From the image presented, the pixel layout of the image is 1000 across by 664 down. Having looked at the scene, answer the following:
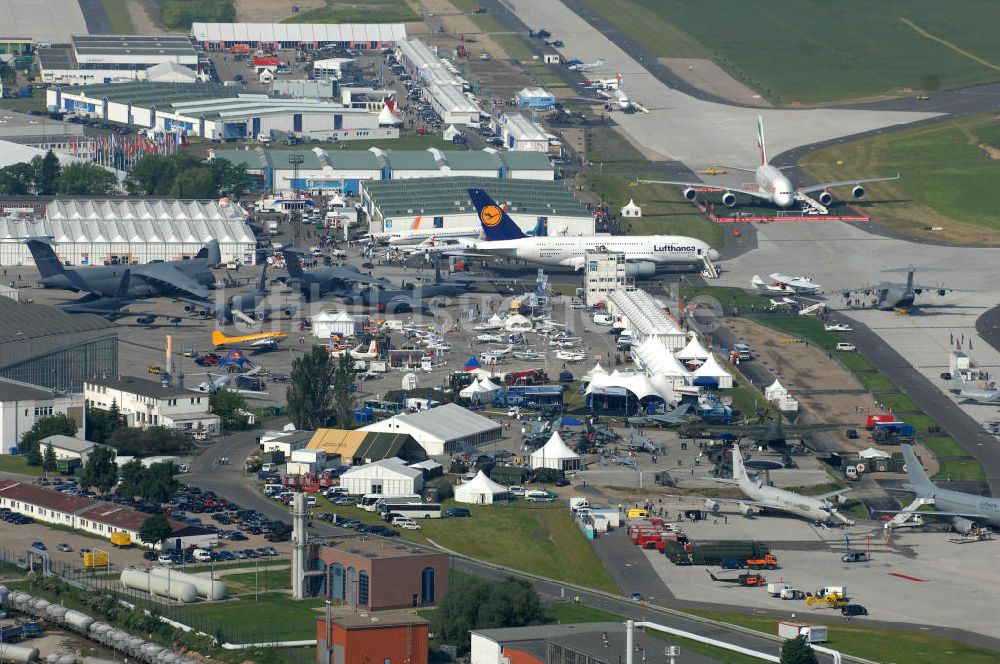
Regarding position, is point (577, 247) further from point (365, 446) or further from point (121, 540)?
point (121, 540)

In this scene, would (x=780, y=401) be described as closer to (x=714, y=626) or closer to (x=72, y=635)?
(x=714, y=626)

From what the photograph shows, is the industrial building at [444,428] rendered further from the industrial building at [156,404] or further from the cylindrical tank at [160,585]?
the cylindrical tank at [160,585]

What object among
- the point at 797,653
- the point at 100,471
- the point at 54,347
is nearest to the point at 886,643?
the point at 797,653

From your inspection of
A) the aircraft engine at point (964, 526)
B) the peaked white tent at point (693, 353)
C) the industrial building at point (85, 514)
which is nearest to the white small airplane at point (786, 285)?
the peaked white tent at point (693, 353)

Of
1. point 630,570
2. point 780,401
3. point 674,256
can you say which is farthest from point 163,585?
point 674,256

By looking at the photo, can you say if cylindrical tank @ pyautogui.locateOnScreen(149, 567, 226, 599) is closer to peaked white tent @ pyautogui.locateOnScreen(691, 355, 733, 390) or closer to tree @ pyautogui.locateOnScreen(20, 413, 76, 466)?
tree @ pyautogui.locateOnScreen(20, 413, 76, 466)
